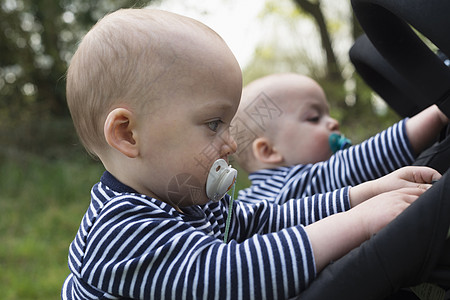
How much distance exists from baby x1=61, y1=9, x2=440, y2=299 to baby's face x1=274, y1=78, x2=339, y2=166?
26.2 inches

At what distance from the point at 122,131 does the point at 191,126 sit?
0.14 meters

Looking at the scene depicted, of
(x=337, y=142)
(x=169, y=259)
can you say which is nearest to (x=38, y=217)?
(x=337, y=142)

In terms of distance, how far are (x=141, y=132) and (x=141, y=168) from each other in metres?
0.08

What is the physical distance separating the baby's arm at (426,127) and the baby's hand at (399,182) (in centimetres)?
41

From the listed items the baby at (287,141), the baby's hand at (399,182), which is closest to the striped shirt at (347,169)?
the baby at (287,141)

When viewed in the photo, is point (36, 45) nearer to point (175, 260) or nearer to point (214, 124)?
point (214, 124)

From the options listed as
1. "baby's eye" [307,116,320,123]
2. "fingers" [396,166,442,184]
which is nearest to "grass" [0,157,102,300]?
"baby's eye" [307,116,320,123]

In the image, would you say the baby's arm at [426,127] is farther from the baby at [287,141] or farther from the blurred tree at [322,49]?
the blurred tree at [322,49]

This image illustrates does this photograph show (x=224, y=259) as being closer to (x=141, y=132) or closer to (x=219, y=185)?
(x=219, y=185)

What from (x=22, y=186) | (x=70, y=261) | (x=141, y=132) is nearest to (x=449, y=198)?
(x=141, y=132)

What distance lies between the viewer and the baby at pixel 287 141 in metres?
1.64

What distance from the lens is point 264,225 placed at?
4.01 ft

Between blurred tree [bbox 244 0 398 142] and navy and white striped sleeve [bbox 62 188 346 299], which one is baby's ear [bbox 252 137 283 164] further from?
blurred tree [bbox 244 0 398 142]

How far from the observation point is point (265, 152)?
6.19 ft
